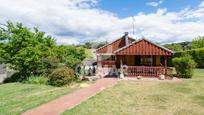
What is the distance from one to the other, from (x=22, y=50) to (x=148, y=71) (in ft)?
40.3

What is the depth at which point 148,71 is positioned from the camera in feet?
72.1

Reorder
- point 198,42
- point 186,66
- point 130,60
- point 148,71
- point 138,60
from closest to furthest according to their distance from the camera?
point 186,66 → point 148,71 → point 138,60 → point 130,60 → point 198,42

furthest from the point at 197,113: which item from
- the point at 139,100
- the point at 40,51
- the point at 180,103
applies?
the point at 40,51

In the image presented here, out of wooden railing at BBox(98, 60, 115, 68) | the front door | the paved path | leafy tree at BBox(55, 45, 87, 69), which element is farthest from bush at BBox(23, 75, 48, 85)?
the front door

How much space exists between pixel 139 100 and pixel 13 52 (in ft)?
45.2

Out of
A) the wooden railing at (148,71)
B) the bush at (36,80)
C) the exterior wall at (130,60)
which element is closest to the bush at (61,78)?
the bush at (36,80)

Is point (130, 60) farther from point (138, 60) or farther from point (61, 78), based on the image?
point (61, 78)

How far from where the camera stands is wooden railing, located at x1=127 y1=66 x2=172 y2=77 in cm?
2152

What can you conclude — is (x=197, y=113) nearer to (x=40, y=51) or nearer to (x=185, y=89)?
(x=185, y=89)

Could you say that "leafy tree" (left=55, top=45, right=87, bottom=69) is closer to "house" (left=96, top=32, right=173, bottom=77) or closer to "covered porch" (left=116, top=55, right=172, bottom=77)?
"house" (left=96, top=32, right=173, bottom=77)

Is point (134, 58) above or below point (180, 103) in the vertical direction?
above

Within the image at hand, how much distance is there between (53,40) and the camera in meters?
23.6

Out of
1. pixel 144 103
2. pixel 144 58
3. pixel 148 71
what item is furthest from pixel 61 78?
pixel 144 58

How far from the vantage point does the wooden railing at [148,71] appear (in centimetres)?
2152
